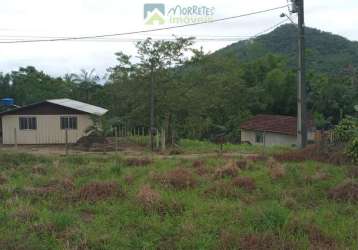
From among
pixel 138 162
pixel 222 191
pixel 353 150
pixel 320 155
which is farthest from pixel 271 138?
pixel 222 191

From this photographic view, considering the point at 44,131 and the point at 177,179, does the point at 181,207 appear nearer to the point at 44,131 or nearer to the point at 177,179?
the point at 177,179

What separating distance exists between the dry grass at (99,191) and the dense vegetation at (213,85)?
456 inches

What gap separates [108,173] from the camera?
12.3 meters

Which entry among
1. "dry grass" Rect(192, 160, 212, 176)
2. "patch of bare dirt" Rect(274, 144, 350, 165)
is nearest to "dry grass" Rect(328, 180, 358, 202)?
"dry grass" Rect(192, 160, 212, 176)

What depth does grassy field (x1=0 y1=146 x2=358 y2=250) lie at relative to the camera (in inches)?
274

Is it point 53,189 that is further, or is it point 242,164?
point 242,164

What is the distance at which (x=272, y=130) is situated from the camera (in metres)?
32.8

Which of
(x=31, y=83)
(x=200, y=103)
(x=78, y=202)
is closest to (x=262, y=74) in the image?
(x=200, y=103)

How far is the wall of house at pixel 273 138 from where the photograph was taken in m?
32.0

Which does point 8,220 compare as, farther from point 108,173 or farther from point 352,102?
point 352,102

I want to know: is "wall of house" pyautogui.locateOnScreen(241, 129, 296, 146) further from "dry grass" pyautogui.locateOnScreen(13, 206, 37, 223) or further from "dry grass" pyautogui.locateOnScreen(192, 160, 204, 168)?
"dry grass" pyautogui.locateOnScreen(13, 206, 37, 223)

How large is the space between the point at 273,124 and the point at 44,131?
18.1m

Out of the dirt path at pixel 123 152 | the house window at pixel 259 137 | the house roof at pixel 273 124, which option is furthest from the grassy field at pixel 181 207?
the house window at pixel 259 137

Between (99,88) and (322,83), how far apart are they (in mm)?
21140
